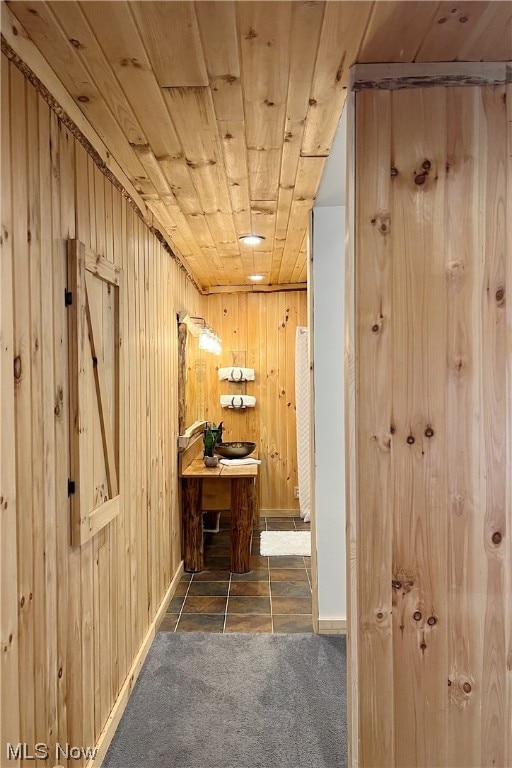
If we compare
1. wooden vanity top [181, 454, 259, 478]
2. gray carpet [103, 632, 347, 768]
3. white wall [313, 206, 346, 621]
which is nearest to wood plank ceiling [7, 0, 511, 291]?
white wall [313, 206, 346, 621]

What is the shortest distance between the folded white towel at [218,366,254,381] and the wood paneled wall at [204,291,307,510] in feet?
0.42

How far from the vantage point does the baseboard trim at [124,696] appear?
1950 mm

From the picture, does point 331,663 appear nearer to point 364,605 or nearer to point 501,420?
point 364,605

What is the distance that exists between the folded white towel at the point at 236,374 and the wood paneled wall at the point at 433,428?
3.80 meters

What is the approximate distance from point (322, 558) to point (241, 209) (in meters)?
2.16

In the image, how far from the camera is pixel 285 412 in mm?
5473

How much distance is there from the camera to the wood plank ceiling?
4.29 ft

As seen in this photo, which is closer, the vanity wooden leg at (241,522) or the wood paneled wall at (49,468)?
the wood paneled wall at (49,468)

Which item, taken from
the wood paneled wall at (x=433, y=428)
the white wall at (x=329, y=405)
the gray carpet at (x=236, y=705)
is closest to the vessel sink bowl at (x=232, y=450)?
the white wall at (x=329, y=405)

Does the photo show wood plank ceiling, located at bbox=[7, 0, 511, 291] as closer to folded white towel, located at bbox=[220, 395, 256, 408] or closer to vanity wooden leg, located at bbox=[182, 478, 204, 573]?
vanity wooden leg, located at bbox=[182, 478, 204, 573]

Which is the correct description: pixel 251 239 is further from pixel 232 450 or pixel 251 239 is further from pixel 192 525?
pixel 192 525

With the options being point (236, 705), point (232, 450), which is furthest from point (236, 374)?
point (236, 705)

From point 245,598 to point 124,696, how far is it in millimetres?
1276

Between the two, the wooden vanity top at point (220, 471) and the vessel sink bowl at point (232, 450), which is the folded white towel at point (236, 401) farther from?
the wooden vanity top at point (220, 471)
